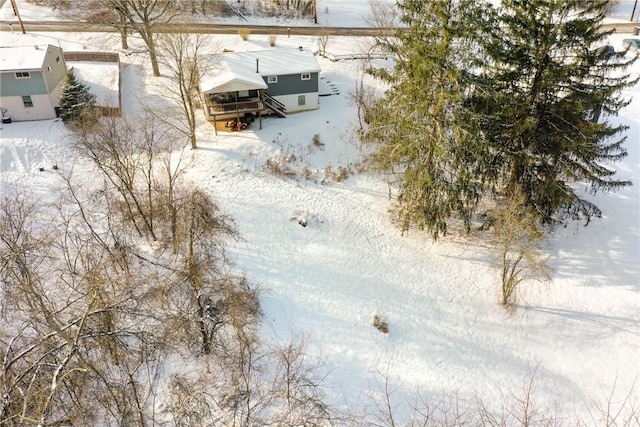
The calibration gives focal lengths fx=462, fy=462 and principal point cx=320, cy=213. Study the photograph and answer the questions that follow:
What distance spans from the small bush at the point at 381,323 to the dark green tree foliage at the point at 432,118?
544 cm

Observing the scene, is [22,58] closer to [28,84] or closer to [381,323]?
[28,84]

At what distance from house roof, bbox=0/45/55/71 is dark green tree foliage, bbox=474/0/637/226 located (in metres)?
28.2

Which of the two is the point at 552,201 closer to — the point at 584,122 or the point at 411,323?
Result: the point at 584,122

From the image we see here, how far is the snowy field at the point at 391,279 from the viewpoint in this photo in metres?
20.8

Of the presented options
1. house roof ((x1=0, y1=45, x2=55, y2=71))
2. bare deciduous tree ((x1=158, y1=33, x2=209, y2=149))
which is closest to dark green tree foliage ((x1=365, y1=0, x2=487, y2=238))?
bare deciduous tree ((x1=158, y1=33, x2=209, y2=149))

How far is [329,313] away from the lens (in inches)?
892

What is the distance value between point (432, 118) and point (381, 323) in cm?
1035

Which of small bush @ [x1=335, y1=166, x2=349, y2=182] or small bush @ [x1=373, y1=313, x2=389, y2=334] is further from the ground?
small bush @ [x1=335, y1=166, x2=349, y2=182]

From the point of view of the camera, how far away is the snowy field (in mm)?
20828

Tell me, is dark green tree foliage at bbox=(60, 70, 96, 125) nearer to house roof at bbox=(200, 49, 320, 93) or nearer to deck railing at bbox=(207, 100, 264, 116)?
house roof at bbox=(200, 49, 320, 93)

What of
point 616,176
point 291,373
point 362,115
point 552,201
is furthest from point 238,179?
point 616,176

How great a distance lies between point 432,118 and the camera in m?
22.8

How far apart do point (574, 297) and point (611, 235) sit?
5369 mm

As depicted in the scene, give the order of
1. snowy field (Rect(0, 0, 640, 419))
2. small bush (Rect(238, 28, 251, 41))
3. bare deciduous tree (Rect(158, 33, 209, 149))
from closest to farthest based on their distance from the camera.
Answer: snowy field (Rect(0, 0, 640, 419))
bare deciduous tree (Rect(158, 33, 209, 149))
small bush (Rect(238, 28, 251, 41))
